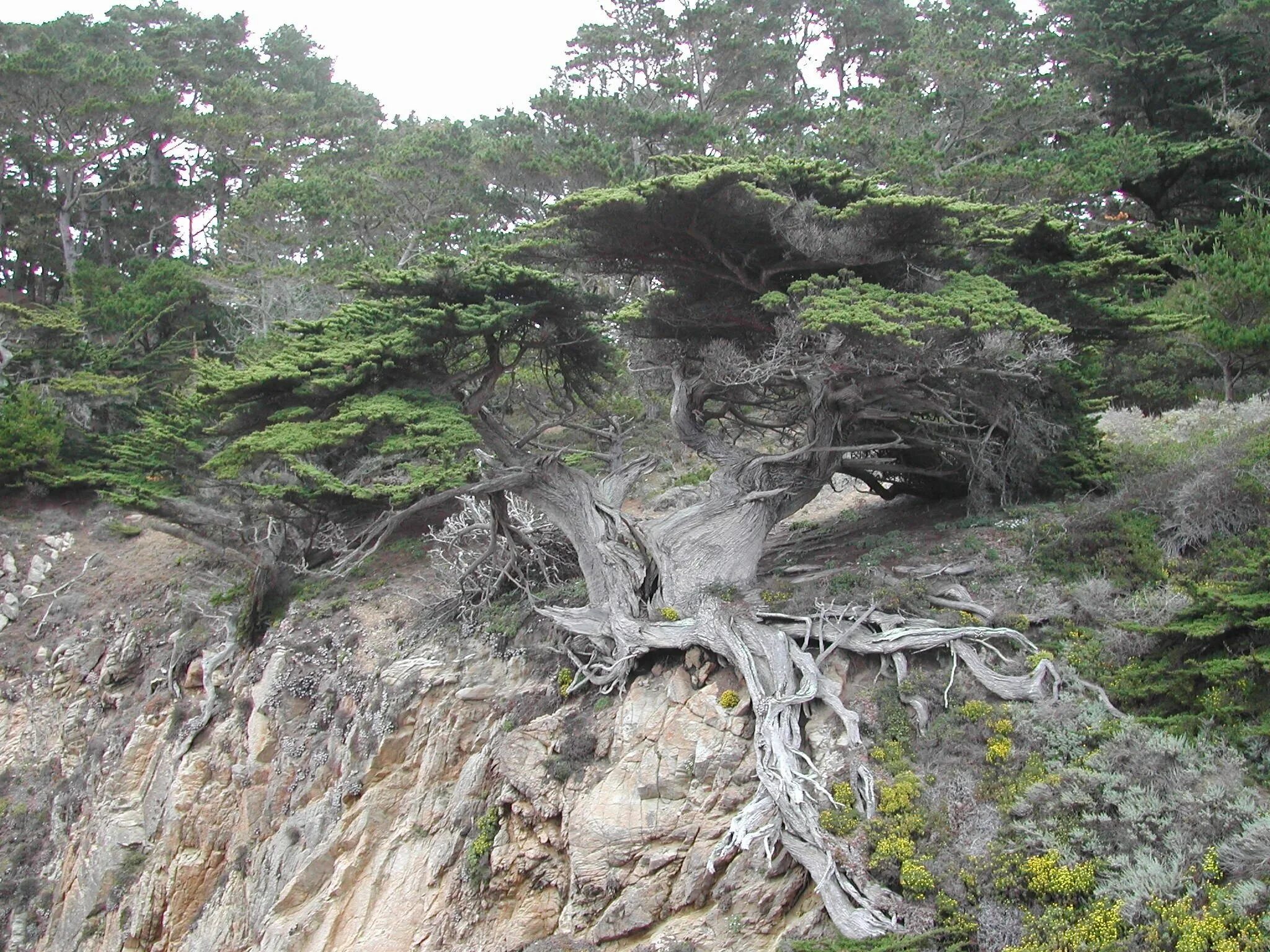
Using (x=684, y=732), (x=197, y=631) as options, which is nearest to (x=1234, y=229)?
(x=684, y=732)

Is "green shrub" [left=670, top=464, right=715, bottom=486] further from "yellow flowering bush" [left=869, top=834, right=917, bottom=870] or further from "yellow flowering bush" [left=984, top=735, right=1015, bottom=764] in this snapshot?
"yellow flowering bush" [left=869, top=834, right=917, bottom=870]

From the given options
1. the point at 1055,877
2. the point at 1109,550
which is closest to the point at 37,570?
the point at 1109,550

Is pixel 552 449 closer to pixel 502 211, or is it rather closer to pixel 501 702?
pixel 501 702

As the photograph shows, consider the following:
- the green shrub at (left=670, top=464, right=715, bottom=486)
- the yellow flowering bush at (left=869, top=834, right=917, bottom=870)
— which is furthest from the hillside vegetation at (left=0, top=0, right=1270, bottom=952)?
the green shrub at (left=670, top=464, right=715, bottom=486)

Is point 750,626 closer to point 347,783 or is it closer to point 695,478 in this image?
point 347,783

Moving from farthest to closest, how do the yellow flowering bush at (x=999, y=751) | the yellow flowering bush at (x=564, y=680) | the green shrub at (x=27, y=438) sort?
the green shrub at (x=27, y=438)
the yellow flowering bush at (x=564, y=680)
the yellow flowering bush at (x=999, y=751)

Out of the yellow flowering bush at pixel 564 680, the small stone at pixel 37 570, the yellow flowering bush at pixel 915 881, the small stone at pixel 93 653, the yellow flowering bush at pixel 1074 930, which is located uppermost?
the yellow flowering bush at pixel 1074 930

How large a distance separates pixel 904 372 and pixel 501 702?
6.27 m

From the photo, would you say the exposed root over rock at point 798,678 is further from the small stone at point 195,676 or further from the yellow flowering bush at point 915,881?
the small stone at point 195,676

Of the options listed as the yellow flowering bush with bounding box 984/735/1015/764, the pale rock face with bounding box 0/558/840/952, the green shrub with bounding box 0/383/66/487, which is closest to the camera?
the yellow flowering bush with bounding box 984/735/1015/764

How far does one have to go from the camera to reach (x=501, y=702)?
11.4 metres

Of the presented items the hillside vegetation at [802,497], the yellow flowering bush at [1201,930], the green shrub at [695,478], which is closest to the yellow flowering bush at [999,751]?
the hillside vegetation at [802,497]

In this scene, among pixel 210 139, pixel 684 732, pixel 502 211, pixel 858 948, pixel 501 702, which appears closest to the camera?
pixel 858 948

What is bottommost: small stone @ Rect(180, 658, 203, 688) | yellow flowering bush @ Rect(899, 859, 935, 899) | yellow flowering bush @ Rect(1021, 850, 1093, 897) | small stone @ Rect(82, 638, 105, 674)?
small stone @ Rect(82, 638, 105, 674)
